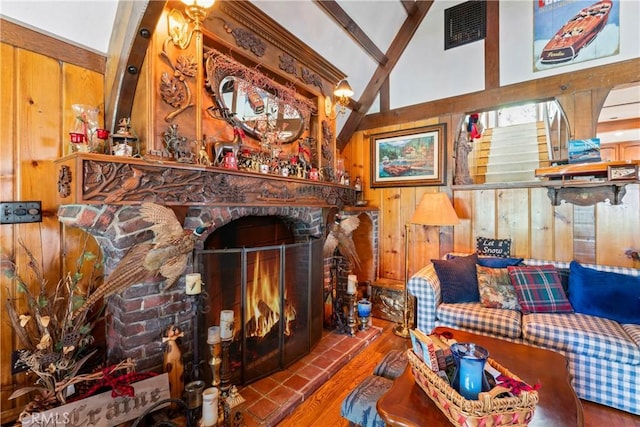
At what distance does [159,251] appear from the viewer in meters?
1.49

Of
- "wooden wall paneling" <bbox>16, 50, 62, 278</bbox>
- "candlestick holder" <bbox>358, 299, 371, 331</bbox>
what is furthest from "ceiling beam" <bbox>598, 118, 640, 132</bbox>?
"wooden wall paneling" <bbox>16, 50, 62, 278</bbox>

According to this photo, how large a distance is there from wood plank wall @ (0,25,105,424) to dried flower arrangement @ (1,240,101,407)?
60 mm

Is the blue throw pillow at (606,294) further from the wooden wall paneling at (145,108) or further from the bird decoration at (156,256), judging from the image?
the wooden wall paneling at (145,108)

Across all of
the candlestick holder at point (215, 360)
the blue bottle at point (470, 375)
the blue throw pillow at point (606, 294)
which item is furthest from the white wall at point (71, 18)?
the blue throw pillow at point (606, 294)

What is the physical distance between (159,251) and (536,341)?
2610 mm

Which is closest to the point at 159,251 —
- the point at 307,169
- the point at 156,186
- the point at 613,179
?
the point at 156,186

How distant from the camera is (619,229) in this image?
94.3 inches

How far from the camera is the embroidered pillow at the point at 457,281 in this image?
2473 mm

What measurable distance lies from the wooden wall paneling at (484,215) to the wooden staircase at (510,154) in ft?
1.23

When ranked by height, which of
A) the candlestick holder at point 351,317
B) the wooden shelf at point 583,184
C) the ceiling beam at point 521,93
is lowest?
the candlestick holder at point 351,317

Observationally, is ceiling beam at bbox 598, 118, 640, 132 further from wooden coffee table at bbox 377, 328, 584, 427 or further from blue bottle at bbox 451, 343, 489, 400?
blue bottle at bbox 451, 343, 489, 400

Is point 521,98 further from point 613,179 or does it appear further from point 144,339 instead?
point 144,339

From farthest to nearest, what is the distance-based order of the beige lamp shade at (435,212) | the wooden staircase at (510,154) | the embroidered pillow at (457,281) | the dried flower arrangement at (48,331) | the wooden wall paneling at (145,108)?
the wooden staircase at (510,154) < the beige lamp shade at (435,212) < the embroidered pillow at (457,281) < the wooden wall paneling at (145,108) < the dried flower arrangement at (48,331)

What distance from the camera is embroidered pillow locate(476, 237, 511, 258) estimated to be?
2.82 m
